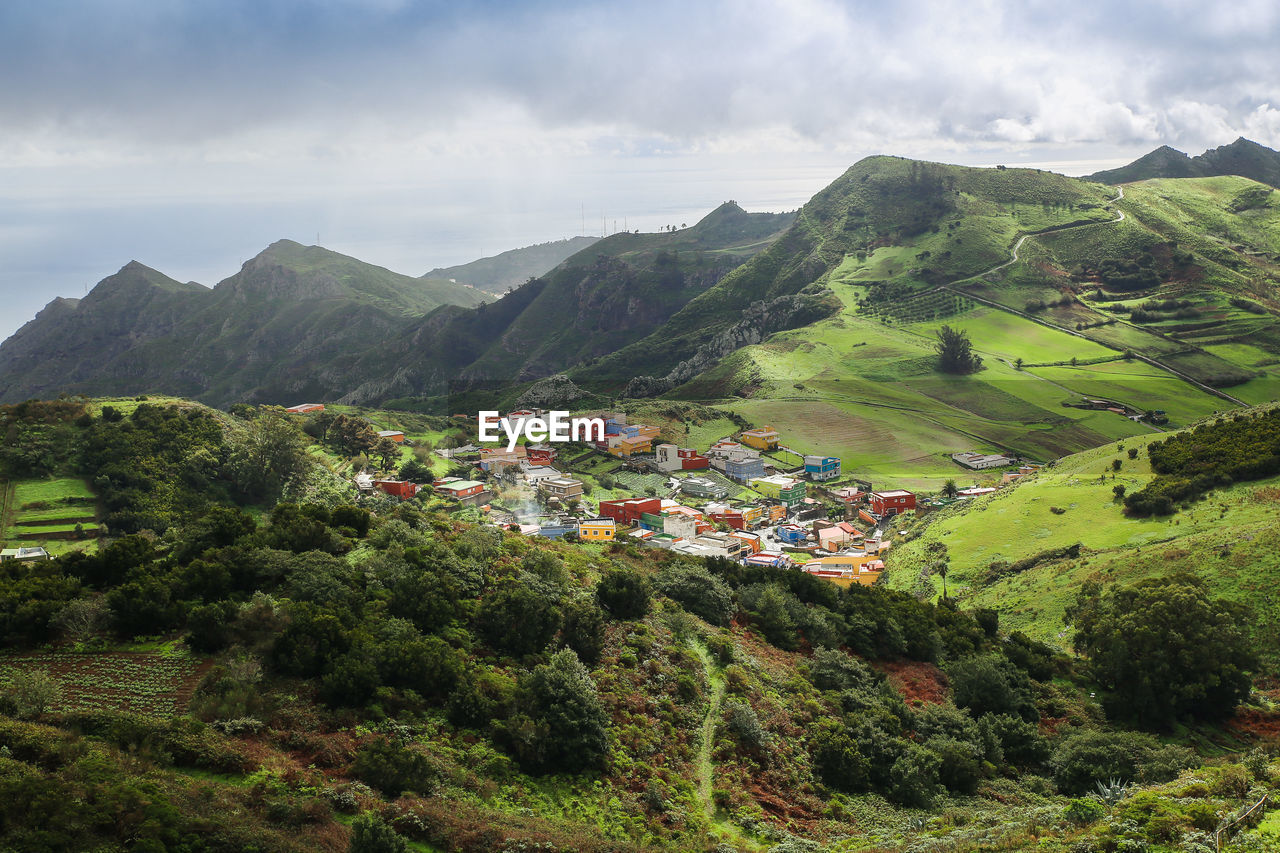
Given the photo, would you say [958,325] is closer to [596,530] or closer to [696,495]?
[696,495]

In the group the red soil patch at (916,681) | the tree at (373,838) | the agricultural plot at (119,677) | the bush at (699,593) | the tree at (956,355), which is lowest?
the red soil patch at (916,681)

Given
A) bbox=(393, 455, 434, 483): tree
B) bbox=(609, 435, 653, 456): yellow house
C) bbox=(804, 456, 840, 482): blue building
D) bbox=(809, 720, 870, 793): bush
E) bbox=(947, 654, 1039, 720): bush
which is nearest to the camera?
bbox=(809, 720, 870, 793): bush

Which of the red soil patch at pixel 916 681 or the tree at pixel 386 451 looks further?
the tree at pixel 386 451

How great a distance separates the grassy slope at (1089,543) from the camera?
2905 cm

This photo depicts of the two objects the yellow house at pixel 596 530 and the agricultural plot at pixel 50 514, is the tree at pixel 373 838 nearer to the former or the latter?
the agricultural plot at pixel 50 514

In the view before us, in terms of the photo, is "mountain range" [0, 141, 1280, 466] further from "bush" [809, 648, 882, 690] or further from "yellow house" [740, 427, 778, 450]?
"bush" [809, 648, 882, 690]

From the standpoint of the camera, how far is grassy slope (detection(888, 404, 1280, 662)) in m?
29.0

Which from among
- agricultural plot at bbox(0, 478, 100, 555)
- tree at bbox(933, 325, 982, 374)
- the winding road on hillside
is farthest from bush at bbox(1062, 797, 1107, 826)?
the winding road on hillside

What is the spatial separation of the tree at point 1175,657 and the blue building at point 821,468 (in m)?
50.1

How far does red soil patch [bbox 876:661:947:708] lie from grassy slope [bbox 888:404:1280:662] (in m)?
7.77

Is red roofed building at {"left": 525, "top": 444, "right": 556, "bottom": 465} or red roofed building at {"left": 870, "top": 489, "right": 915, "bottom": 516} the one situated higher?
red roofed building at {"left": 525, "top": 444, "right": 556, "bottom": 465}

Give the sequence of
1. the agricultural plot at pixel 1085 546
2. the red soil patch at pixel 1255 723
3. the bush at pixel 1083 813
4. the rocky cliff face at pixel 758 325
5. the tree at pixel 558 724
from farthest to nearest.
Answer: the rocky cliff face at pixel 758 325
the agricultural plot at pixel 1085 546
the red soil patch at pixel 1255 723
the tree at pixel 558 724
the bush at pixel 1083 813

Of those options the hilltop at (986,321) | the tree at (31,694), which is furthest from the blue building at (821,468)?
the tree at (31,694)

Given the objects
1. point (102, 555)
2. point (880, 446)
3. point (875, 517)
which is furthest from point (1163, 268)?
point (102, 555)
